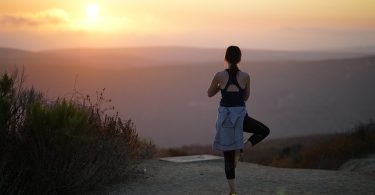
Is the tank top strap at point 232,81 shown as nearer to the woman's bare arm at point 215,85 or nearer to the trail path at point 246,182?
the woman's bare arm at point 215,85

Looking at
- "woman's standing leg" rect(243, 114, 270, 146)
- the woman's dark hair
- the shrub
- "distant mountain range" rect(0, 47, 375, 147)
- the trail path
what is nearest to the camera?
the woman's dark hair

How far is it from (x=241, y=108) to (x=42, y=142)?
2.99 m

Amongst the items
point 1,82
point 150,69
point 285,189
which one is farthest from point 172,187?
point 150,69

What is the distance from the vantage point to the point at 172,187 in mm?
8828

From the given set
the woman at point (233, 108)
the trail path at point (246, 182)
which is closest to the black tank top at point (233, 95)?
the woman at point (233, 108)

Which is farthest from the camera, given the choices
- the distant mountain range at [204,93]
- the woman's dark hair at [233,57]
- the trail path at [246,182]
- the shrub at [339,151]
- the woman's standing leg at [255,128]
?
the distant mountain range at [204,93]

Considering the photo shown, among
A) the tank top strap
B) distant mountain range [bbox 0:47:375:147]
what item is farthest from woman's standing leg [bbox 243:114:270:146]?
distant mountain range [bbox 0:47:375:147]

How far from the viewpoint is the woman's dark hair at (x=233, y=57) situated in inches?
269

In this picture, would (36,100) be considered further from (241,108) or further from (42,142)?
(241,108)

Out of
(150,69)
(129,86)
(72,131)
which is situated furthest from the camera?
(150,69)

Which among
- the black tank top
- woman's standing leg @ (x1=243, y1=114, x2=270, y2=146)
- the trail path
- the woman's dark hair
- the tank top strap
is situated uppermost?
the woman's dark hair

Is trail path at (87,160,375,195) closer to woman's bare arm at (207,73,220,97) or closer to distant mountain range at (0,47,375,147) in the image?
woman's bare arm at (207,73,220,97)

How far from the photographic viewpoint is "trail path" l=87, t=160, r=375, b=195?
329 inches

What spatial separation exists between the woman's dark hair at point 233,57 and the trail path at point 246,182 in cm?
208
